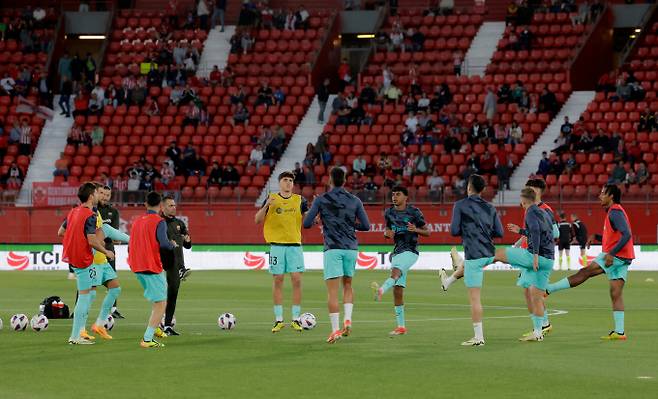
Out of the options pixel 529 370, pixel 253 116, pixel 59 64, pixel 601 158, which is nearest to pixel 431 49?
pixel 253 116

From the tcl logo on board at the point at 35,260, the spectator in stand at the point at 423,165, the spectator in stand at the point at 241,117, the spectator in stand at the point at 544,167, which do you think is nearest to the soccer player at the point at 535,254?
the tcl logo on board at the point at 35,260

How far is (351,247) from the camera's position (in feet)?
59.1

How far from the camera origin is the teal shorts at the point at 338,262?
17859 mm

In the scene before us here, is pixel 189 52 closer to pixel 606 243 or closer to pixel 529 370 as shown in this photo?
pixel 606 243

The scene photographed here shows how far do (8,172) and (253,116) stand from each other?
10.0 metres

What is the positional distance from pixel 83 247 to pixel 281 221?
3.36 metres

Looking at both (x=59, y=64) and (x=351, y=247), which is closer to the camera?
(x=351, y=247)

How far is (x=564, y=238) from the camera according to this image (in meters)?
42.8

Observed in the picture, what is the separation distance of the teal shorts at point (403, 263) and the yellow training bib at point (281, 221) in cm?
153

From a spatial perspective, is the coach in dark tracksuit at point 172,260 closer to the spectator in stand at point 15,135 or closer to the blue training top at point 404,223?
the blue training top at point 404,223

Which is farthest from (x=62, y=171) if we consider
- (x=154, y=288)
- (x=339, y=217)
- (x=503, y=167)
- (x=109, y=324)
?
(x=154, y=288)

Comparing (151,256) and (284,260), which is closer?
(151,256)

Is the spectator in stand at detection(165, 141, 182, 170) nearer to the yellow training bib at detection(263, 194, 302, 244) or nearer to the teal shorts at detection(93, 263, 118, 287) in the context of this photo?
the yellow training bib at detection(263, 194, 302, 244)

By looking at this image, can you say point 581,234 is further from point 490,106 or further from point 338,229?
point 338,229
